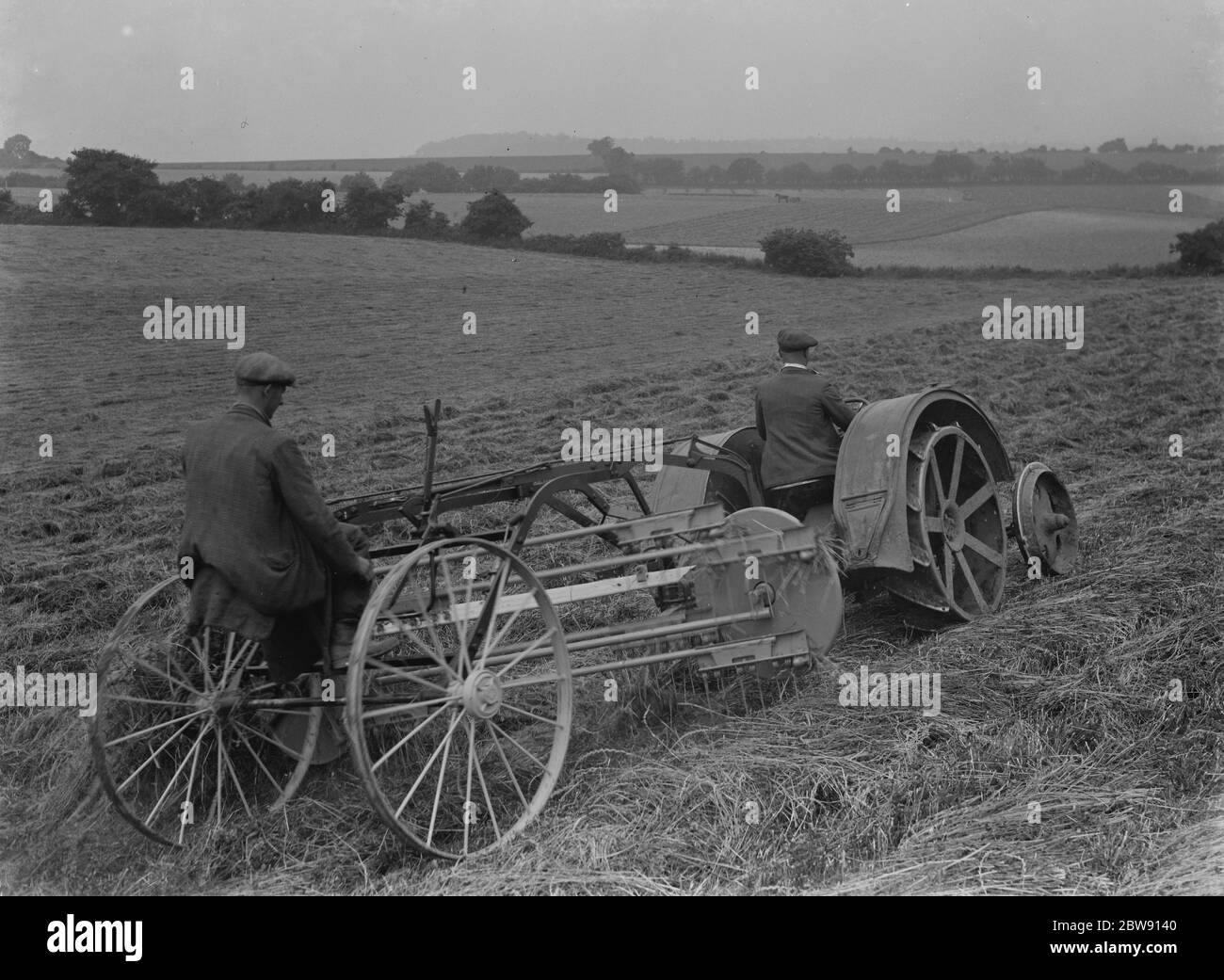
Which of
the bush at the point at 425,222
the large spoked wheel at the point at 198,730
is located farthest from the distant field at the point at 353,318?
the large spoked wheel at the point at 198,730

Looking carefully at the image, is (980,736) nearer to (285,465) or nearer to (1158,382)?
(285,465)

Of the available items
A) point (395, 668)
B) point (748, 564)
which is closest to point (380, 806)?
point (395, 668)

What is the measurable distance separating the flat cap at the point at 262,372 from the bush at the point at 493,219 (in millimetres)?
13623

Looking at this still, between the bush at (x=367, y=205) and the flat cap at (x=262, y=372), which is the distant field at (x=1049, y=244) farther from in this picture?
the flat cap at (x=262, y=372)

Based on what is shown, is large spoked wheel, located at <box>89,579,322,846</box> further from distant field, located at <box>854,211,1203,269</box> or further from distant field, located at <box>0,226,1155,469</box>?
distant field, located at <box>854,211,1203,269</box>

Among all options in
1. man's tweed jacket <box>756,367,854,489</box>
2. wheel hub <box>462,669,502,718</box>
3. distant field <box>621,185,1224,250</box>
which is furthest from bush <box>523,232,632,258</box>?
wheel hub <box>462,669,502,718</box>

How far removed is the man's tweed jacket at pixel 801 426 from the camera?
21.9 feet

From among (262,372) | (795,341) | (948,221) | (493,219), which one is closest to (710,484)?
(795,341)

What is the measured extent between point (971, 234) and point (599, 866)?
66.1 feet

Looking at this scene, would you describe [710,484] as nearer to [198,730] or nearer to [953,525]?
[953,525]

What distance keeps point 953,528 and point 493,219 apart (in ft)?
43.2

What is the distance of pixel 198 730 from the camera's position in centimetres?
525

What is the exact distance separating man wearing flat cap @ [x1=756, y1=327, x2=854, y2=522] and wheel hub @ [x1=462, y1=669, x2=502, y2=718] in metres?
2.66
